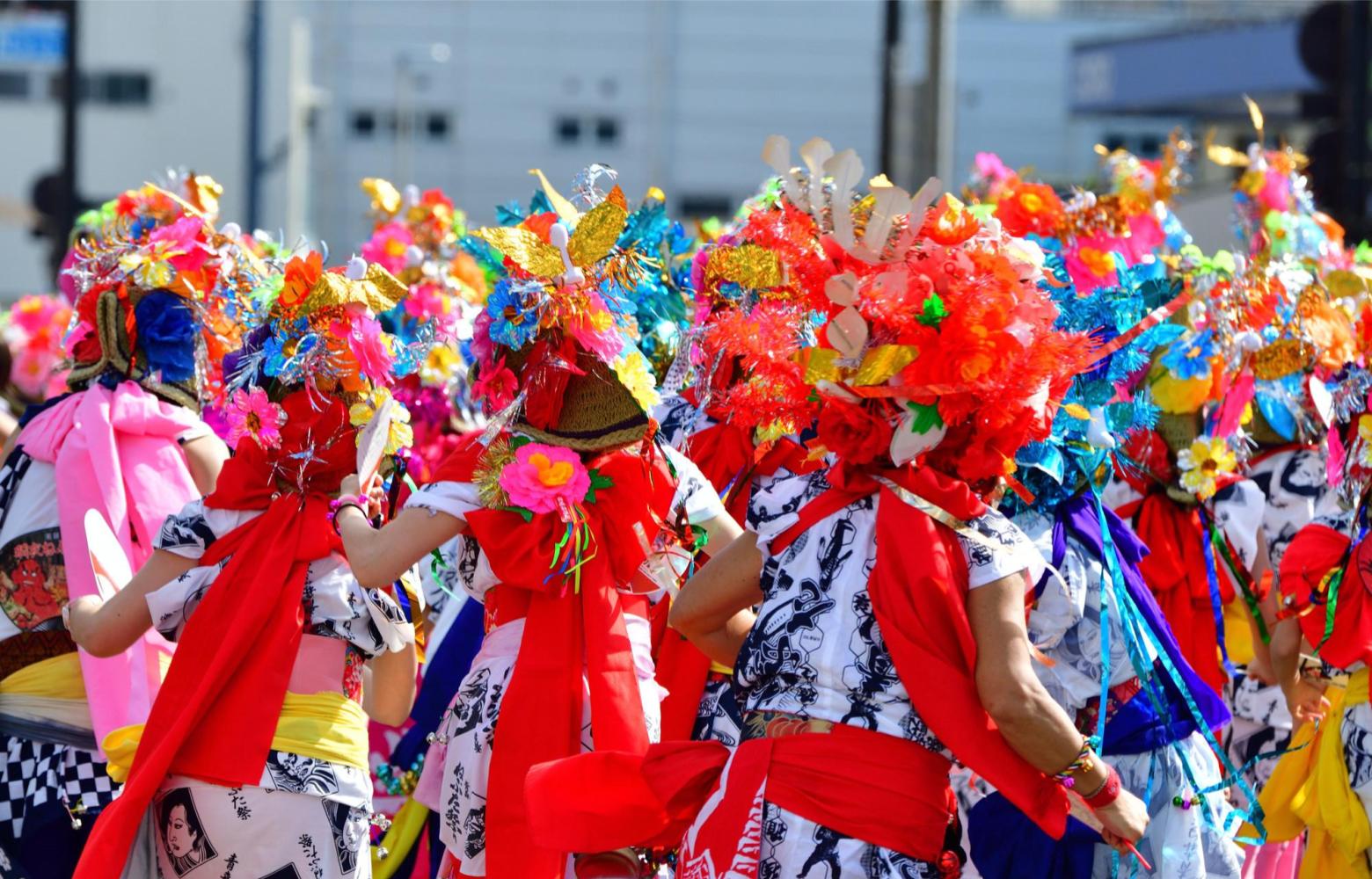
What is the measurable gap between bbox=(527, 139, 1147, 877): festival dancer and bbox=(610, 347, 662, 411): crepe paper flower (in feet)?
2.14

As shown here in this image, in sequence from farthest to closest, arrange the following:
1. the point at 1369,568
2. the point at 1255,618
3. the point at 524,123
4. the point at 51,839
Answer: the point at 524,123 → the point at 1255,618 → the point at 51,839 → the point at 1369,568

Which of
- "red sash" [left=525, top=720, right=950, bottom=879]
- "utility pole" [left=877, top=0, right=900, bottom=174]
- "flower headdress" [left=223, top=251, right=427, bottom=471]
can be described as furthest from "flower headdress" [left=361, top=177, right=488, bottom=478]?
"utility pole" [left=877, top=0, right=900, bottom=174]

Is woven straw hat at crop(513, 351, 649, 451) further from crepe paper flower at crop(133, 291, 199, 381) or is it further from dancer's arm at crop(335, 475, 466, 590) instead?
crepe paper flower at crop(133, 291, 199, 381)

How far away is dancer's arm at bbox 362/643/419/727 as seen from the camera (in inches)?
178

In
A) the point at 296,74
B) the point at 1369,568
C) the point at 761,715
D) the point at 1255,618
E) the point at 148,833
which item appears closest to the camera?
the point at 761,715

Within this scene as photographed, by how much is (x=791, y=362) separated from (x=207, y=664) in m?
1.57

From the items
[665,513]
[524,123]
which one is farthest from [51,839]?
[524,123]

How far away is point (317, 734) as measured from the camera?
4.27 meters

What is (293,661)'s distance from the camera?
4285mm

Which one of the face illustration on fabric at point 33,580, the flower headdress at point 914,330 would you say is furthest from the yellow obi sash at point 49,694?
the flower headdress at point 914,330

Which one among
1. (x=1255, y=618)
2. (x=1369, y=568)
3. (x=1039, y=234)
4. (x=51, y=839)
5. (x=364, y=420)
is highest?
(x=1039, y=234)

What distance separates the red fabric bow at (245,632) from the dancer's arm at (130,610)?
0.26 ft

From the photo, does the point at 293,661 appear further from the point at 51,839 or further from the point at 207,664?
the point at 51,839

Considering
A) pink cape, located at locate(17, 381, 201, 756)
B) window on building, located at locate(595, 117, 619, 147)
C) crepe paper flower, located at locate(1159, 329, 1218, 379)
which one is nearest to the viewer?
pink cape, located at locate(17, 381, 201, 756)
